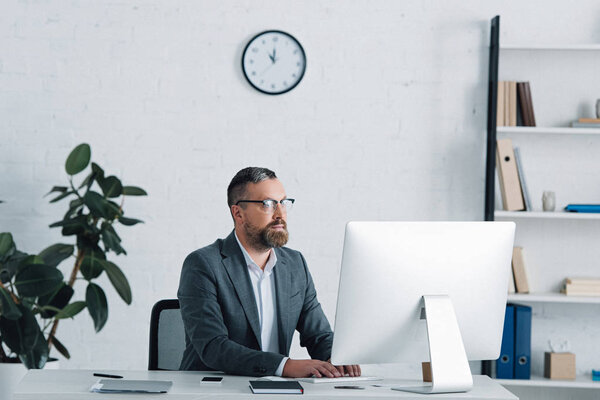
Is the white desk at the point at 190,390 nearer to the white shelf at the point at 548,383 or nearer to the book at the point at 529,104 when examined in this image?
the white shelf at the point at 548,383

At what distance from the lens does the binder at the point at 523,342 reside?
3.40 meters

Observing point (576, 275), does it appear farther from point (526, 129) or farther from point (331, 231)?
point (331, 231)

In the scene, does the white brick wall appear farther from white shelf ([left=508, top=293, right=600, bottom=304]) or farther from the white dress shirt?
the white dress shirt

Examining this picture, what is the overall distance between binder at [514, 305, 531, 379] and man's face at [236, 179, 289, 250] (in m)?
1.50

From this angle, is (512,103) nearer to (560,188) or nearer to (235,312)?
(560,188)

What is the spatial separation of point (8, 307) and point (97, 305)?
409 mm

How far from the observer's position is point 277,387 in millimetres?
1860

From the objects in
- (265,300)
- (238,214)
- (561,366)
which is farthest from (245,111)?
(561,366)

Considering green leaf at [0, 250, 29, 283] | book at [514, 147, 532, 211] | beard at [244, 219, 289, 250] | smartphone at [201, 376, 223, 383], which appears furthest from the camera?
book at [514, 147, 532, 211]

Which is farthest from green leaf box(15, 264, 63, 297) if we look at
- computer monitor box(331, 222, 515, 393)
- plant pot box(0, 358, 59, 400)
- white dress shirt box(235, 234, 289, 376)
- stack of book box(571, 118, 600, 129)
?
stack of book box(571, 118, 600, 129)

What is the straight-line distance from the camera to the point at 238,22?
367 cm

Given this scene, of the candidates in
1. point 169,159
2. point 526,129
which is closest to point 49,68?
point 169,159

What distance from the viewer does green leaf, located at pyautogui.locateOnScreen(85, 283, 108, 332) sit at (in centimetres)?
324

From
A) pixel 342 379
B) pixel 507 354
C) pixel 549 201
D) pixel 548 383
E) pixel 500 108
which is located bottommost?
pixel 548 383
